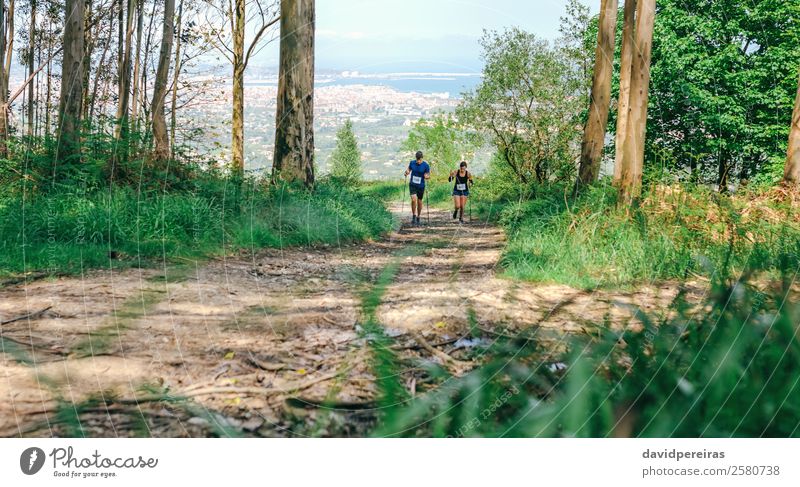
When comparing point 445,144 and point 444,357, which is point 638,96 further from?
point 444,357

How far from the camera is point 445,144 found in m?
4.53

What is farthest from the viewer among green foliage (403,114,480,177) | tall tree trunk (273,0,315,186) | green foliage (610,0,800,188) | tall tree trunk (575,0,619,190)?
green foliage (610,0,800,188)

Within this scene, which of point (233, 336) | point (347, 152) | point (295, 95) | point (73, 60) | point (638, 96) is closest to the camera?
point (233, 336)

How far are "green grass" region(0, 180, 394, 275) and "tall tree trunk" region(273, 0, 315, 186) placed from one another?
1224 mm

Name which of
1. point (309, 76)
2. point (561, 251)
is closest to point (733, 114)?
point (309, 76)

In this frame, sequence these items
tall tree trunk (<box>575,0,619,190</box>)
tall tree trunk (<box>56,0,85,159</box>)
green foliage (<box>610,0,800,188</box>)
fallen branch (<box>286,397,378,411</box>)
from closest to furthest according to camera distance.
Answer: fallen branch (<box>286,397,378,411</box>)
tall tree trunk (<box>56,0,85,159</box>)
tall tree trunk (<box>575,0,619,190</box>)
green foliage (<box>610,0,800,188</box>)

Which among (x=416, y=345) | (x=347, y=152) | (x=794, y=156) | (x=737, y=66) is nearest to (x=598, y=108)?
(x=794, y=156)

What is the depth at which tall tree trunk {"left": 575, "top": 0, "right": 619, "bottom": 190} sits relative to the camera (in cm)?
1030

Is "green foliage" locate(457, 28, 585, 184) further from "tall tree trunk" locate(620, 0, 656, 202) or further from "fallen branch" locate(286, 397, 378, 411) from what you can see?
"fallen branch" locate(286, 397, 378, 411)

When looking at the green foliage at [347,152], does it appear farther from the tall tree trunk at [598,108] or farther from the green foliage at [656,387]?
the tall tree trunk at [598,108]

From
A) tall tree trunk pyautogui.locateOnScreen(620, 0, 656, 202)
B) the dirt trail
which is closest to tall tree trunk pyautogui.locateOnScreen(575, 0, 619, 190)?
tall tree trunk pyautogui.locateOnScreen(620, 0, 656, 202)

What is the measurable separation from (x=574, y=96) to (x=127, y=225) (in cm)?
762

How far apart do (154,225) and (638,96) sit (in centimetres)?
565

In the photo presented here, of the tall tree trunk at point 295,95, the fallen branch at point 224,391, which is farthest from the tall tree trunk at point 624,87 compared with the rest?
the fallen branch at point 224,391
